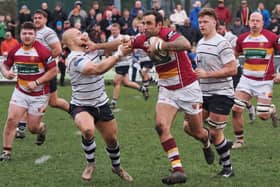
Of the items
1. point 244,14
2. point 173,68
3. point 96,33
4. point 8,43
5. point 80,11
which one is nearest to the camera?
point 173,68

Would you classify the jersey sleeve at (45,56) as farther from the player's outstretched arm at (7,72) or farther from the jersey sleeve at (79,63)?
the jersey sleeve at (79,63)

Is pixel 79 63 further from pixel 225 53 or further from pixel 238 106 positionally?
pixel 238 106

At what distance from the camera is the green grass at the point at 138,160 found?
9727 mm

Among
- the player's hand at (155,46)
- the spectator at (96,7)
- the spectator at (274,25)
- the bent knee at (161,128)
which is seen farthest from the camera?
the spectator at (96,7)

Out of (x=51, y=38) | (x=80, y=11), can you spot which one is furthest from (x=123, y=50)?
(x=80, y=11)

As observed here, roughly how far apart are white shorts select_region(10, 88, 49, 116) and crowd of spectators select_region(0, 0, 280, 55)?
14670 mm

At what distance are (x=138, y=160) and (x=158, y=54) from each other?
2630 mm

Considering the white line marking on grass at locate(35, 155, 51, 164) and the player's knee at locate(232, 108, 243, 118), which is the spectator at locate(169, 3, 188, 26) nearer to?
the player's knee at locate(232, 108, 243, 118)

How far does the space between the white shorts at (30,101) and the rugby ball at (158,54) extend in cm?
299

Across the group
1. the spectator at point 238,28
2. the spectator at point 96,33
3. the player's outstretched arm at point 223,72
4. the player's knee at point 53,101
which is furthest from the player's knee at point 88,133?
the spectator at point 238,28

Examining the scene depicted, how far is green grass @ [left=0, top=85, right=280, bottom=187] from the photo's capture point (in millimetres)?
9727

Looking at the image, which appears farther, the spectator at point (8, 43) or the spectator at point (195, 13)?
the spectator at point (195, 13)

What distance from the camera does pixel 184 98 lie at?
9.43 m

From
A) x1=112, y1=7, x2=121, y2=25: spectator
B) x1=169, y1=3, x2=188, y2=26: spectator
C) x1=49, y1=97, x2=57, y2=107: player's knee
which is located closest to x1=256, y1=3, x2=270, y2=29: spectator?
x1=169, y1=3, x2=188, y2=26: spectator
